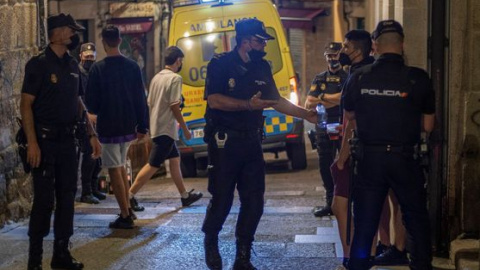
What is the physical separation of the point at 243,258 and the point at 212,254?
241 mm

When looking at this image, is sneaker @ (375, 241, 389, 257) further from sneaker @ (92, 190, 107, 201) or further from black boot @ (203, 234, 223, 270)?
sneaker @ (92, 190, 107, 201)

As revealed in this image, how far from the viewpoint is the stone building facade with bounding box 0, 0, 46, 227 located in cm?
874

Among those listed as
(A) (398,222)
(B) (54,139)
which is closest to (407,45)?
(A) (398,222)

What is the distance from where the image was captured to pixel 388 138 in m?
5.95

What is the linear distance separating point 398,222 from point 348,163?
0.66 meters

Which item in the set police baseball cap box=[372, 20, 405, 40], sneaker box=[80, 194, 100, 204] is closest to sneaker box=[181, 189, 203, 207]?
sneaker box=[80, 194, 100, 204]

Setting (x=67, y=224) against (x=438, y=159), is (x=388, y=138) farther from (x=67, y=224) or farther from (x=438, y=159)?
(x=67, y=224)

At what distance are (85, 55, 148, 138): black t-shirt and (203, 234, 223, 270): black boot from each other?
6.59 feet

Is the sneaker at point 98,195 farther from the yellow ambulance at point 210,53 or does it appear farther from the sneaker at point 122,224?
the yellow ambulance at point 210,53

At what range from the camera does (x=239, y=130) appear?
6.89 meters

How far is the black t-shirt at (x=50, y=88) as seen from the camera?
6812 millimetres

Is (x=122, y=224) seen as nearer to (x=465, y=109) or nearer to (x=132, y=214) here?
(x=132, y=214)

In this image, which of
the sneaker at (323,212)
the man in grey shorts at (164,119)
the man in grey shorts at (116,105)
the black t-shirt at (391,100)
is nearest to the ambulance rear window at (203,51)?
the man in grey shorts at (164,119)

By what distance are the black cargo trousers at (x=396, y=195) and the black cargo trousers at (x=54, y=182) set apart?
2.21 m
